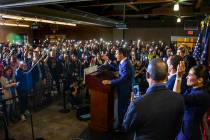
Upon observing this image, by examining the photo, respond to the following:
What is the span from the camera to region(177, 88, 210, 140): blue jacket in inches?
103

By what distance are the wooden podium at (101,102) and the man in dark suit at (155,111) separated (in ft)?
9.57

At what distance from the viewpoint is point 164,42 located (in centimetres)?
1869

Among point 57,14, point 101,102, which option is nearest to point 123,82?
point 101,102

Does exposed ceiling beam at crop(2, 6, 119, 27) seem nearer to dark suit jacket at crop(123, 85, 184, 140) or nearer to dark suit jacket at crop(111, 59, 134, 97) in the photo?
dark suit jacket at crop(111, 59, 134, 97)

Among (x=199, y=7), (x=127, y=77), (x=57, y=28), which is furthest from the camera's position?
(x=57, y=28)

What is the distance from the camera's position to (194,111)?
107 inches

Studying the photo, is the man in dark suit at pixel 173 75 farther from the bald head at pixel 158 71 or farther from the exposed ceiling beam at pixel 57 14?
the exposed ceiling beam at pixel 57 14

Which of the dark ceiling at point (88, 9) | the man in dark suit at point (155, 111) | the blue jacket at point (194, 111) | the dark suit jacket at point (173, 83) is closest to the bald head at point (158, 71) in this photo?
the man in dark suit at point (155, 111)

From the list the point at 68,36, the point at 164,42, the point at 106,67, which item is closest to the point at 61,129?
the point at 106,67

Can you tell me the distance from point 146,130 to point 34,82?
6336 millimetres

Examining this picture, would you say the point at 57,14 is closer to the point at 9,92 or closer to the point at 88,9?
the point at 9,92

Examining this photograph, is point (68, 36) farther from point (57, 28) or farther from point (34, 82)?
point (34, 82)

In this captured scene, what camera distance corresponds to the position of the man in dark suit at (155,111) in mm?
2021

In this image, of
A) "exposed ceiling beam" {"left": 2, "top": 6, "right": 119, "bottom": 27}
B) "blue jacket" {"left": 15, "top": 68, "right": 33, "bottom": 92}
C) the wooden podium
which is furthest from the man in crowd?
the wooden podium
